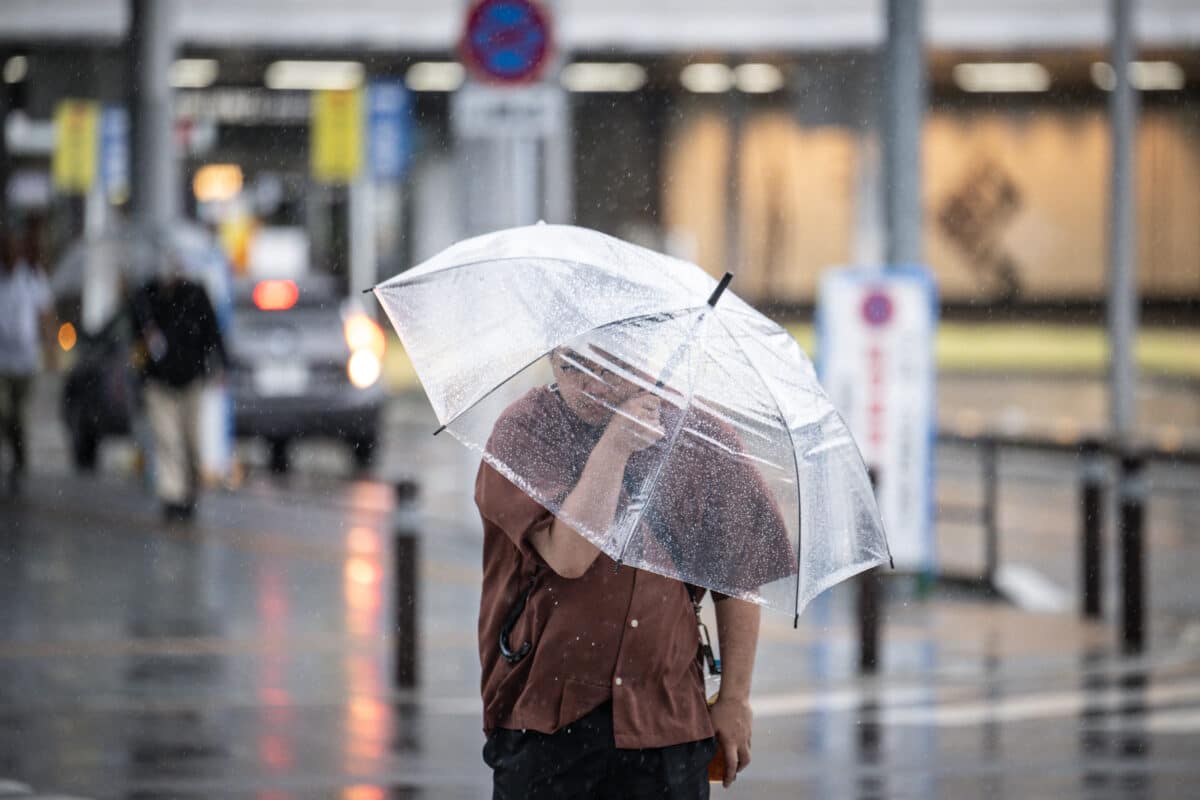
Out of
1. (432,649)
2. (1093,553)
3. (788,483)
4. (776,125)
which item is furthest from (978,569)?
(776,125)

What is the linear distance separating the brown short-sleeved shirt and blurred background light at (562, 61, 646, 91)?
29.2 metres

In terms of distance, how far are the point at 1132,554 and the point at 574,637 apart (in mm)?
6602

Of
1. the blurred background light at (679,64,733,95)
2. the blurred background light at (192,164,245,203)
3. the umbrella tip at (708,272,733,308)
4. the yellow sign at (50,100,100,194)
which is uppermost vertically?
the blurred background light at (679,64,733,95)

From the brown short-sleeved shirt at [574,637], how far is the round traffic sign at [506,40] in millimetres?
8222

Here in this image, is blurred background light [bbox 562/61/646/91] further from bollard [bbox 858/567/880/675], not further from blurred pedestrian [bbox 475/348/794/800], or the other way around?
blurred pedestrian [bbox 475/348/794/800]

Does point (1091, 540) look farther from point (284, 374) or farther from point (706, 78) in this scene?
point (706, 78)

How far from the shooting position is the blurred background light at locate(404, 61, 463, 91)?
33.2 metres

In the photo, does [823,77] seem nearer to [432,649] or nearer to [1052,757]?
[432,649]

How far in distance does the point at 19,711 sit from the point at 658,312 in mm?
5227

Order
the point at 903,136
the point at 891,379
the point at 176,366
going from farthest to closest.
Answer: the point at 176,366 < the point at 903,136 < the point at 891,379

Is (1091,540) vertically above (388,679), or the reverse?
(1091,540)

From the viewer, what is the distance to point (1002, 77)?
3588 cm

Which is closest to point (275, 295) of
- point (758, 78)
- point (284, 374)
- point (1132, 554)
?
point (284, 374)

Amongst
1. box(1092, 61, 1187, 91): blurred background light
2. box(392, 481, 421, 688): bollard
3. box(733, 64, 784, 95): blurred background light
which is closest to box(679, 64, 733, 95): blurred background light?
box(733, 64, 784, 95): blurred background light
